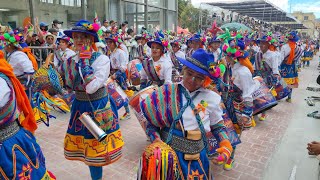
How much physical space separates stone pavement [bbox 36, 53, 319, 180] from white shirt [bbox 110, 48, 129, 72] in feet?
4.52

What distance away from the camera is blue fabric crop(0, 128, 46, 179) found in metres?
2.30

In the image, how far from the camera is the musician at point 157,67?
5402 millimetres

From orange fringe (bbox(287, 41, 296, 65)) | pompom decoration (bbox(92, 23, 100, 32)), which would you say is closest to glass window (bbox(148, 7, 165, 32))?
orange fringe (bbox(287, 41, 296, 65))

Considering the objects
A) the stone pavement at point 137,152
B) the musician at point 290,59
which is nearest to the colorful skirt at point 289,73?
the musician at point 290,59

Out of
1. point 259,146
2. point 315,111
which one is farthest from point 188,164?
point 315,111

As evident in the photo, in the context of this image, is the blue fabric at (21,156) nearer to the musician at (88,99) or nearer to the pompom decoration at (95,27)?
the musician at (88,99)

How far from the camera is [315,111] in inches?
335

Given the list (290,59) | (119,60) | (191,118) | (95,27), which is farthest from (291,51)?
(191,118)

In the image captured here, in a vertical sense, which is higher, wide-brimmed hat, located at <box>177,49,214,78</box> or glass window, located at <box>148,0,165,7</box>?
glass window, located at <box>148,0,165,7</box>

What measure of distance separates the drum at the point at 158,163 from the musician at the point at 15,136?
93 centimetres

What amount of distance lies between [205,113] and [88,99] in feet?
5.56

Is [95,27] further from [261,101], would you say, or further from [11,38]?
[261,101]

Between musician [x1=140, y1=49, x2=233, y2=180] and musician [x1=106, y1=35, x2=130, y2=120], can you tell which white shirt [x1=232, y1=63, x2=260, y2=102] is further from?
musician [x1=106, y1=35, x2=130, y2=120]

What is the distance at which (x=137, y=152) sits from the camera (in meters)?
5.47
